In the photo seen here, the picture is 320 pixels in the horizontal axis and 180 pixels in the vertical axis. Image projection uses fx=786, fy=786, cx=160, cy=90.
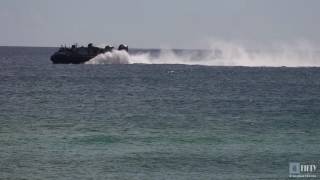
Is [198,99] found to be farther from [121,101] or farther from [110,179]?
[110,179]

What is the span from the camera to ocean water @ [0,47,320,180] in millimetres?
36688

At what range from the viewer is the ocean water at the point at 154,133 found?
3669 centimetres

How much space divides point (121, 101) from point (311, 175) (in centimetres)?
3984

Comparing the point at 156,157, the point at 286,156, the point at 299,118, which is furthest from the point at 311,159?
the point at 299,118

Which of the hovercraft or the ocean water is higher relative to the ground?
the hovercraft

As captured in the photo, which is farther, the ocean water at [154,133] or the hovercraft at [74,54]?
the hovercraft at [74,54]

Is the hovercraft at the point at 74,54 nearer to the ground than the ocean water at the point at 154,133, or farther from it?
farther from it

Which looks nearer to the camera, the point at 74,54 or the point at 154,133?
the point at 154,133

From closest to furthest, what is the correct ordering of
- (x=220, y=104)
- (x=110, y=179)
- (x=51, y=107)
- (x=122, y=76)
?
(x=110, y=179) < (x=51, y=107) < (x=220, y=104) < (x=122, y=76)

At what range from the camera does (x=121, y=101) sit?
7300 centimetres

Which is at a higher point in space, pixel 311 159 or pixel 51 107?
pixel 51 107

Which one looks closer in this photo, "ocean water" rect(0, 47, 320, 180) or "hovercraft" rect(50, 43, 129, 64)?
"ocean water" rect(0, 47, 320, 180)

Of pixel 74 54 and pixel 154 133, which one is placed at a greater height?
pixel 74 54

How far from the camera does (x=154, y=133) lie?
4825cm
